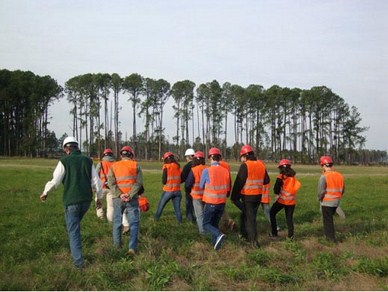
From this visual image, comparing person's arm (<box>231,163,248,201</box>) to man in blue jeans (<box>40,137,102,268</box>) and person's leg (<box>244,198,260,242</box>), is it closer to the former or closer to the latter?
person's leg (<box>244,198,260,242</box>)

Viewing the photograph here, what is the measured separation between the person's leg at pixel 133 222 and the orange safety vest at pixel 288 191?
3.61 m

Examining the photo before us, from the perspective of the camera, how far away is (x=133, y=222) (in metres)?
7.50

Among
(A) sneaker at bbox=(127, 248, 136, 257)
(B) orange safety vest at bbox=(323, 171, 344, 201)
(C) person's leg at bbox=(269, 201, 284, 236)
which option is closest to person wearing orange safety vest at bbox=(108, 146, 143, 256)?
(A) sneaker at bbox=(127, 248, 136, 257)

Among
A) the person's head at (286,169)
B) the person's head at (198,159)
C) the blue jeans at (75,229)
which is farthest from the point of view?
the person's head at (198,159)

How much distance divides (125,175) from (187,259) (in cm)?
203

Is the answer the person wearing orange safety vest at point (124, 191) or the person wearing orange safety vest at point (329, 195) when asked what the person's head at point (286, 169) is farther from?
the person wearing orange safety vest at point (124, 191)

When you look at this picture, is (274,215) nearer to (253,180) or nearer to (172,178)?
(253,180)

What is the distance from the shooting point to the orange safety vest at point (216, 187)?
8039 mm

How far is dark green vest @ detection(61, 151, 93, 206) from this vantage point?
21.9 feet

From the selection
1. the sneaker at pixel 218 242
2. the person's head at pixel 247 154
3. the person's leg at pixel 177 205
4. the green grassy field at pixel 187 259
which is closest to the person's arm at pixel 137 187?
the green grassy field at pixel 187 259

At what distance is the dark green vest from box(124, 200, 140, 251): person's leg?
3.47ft

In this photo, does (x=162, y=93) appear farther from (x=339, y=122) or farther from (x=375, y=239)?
(x=375, y=239)

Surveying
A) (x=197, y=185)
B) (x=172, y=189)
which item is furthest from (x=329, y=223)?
(x=172, y=189)

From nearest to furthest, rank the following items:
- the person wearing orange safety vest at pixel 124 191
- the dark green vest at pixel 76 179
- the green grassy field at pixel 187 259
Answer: the green grassy field at pixel 187 259 → the dark green vest at pixel 76 179 → the person wearing orange safety vest at pixel 124 191
